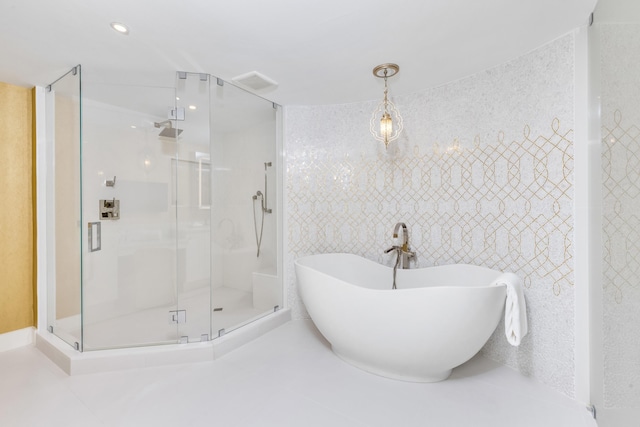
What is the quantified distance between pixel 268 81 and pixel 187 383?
227cm

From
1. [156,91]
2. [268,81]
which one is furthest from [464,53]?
[156,91]

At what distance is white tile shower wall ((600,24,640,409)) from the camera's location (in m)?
0.98

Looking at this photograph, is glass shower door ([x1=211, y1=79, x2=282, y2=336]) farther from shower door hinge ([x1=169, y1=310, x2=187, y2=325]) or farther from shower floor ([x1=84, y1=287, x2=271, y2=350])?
shower door hinge ([x1=169, y1=310, x2=187, y2=325])

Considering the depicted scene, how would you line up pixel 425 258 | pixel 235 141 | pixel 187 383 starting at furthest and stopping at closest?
pixel 235 141
pixel 425 258
pixel 187 383

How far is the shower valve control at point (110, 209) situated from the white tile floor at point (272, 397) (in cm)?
118

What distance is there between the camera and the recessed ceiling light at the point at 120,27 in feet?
5.20

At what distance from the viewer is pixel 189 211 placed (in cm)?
268

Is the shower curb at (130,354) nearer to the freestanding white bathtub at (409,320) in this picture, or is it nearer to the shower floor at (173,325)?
the shower floor at (173,325)

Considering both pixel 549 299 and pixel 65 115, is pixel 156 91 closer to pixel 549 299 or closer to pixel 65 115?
pixel 65 115

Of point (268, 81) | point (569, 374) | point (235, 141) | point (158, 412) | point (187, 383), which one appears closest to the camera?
point (158, 412)

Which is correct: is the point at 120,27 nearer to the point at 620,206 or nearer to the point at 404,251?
the point at 404,251

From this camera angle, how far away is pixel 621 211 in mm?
1126

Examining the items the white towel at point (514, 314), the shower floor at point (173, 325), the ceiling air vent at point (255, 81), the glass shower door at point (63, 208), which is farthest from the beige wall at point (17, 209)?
the white towel at point (514, 314)

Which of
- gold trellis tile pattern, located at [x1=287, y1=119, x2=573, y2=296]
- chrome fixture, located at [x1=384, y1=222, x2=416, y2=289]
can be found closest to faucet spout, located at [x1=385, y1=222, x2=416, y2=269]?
chrome fixture, located at [x1=384, y1=222, x2=416, y2=289]
